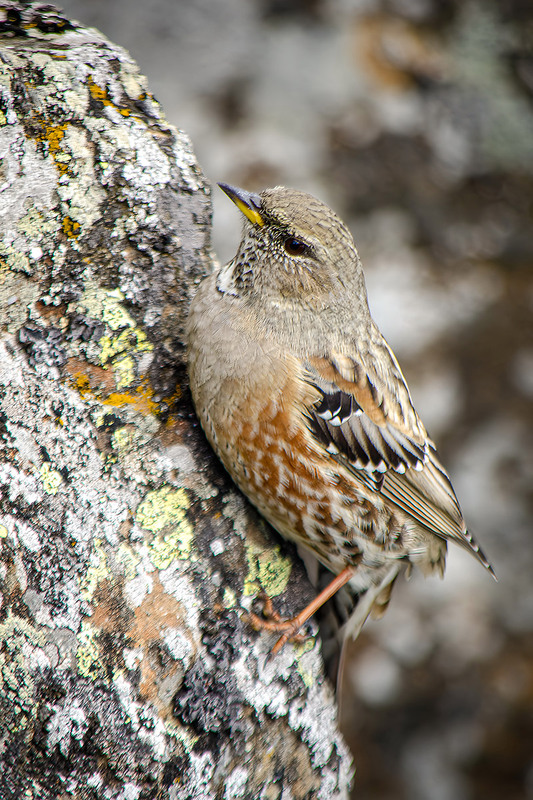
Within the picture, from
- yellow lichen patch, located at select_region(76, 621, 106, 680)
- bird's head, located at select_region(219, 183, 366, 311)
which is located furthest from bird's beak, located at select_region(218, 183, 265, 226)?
yellow lichen patch, located at select_region(76, 621, 106, 680)

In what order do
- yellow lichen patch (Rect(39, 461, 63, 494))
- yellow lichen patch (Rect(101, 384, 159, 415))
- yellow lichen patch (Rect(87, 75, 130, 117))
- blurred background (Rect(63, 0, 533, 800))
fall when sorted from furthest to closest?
1. blurred background (Rect(63, 0, 533, 800))
2. yellow lichen patch (Rect(87, 75, 130, 117))
3. yellow lichen patch (Rect(101, 384, 159, 415))
4. yellow lichen patch (Rect(39, 461, 63, 494))

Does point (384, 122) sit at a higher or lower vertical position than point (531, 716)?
higher

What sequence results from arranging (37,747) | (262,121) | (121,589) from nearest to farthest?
(37,747)
(121,589)
(262,121)

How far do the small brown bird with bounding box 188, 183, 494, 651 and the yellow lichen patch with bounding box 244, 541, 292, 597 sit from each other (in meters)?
0.14

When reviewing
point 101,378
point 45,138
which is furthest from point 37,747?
point 45,138

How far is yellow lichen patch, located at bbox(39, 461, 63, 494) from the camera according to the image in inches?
87.7

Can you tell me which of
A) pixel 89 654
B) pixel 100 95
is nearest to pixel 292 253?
pixel 100 95

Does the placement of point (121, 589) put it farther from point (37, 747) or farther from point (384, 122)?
point (384, 122)

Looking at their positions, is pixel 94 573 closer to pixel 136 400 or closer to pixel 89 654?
pixel 89 654

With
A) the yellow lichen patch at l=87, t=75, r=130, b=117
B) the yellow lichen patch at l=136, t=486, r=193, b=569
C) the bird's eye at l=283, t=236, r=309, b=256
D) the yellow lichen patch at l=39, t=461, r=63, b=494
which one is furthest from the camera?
the bird's eye at l=283, t=236, r=309, b=256

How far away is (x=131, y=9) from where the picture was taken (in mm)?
4047

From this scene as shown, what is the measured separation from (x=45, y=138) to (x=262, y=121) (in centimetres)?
208

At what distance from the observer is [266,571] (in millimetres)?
2602

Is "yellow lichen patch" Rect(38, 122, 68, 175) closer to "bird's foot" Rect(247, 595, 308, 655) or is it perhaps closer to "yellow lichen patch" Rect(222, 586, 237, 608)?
"yellow lichen patch" Rect(222, 586, 237, 608)
